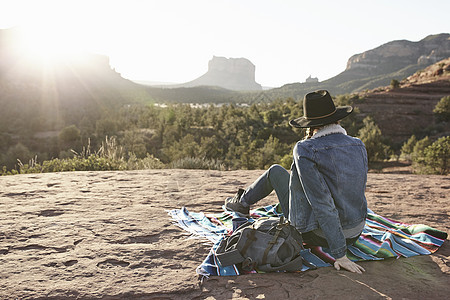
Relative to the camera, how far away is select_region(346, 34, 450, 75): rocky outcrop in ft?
302

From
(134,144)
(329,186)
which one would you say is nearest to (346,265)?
(329,186)

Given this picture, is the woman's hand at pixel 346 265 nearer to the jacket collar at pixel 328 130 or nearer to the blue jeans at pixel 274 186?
the blue jeans at pixel 274 186

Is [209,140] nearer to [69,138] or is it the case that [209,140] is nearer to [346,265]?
[69,138]

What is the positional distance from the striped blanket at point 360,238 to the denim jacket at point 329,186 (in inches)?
12.7

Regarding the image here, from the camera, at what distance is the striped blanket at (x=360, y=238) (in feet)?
7.77

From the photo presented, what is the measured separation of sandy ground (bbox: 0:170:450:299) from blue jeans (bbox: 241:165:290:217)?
0.66 metres

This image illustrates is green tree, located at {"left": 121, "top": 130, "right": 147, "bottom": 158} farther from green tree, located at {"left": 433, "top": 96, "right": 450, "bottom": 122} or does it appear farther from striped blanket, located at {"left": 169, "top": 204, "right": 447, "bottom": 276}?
green tree, located at {"left": 433, "top": 96, "right": 450, "bottom": 122}

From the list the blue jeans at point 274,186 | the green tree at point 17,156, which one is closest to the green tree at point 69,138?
the green tree at point 17,156

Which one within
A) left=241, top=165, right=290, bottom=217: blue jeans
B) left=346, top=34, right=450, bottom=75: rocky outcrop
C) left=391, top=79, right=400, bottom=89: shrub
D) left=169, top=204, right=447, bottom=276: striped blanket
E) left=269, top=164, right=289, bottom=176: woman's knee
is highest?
left=346, top=34, right=450, bottom=75: rocky outcrop

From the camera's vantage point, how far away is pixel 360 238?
276 centimetres

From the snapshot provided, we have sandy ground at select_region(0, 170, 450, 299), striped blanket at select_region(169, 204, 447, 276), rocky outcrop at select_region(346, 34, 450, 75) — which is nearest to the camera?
sandy ground at select_region(0, 170, 450, 299)

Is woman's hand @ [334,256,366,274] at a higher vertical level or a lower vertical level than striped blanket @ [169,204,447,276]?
higher

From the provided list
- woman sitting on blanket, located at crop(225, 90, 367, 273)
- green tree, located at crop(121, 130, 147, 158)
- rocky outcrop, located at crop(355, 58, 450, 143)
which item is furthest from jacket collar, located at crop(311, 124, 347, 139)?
rocky outcrop, located at crop(355, 58, 450, 143)

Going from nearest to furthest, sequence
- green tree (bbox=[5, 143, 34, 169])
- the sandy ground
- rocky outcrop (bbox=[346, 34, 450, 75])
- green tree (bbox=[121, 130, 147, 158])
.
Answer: the sandy ground
green tree (bbox=[121, 130, 147, 158])
green tree (bbox=[5, 143, 34, 169])
rocky outcrop (bbox=[346, 34, 450, 75])
